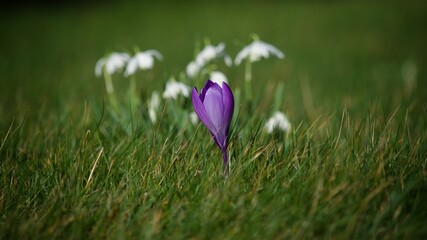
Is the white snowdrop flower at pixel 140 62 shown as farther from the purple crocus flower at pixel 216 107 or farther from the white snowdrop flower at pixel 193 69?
the purple crocus flower at pixel 216 107

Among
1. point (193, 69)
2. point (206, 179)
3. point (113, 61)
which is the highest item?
point (113, 61)

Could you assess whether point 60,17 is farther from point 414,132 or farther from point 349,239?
point 349,239

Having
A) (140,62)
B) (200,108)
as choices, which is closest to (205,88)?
(200,108)

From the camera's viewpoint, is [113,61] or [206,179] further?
[113,61]

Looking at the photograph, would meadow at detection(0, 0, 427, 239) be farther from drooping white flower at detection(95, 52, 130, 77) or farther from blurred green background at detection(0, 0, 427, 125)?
blurred green background at detection(0, 0, 427, 125)

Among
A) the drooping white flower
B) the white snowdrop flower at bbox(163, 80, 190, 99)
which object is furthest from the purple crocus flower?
the drooping white flower

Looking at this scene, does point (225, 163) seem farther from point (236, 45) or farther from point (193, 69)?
point (236, 45)
